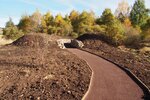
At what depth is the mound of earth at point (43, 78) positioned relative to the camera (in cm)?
1844

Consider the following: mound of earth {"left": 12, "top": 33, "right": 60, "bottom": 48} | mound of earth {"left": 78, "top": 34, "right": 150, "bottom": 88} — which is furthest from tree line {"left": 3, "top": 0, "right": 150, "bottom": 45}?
mound of earth {"left": 12, "top": 33, "right": 60, "bottom": 48}

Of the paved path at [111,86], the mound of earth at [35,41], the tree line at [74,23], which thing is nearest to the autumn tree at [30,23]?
the tree line at [74,23]

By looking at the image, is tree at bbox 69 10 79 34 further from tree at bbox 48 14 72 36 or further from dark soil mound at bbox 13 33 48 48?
dark soil mound at bbox 13 33 48 48

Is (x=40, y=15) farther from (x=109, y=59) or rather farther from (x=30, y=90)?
(x=30, y=90)

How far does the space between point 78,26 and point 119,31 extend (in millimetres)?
23562

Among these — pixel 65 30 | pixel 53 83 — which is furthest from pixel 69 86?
pixel 65 30

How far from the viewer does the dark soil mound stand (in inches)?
1745

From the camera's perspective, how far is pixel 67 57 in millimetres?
32719

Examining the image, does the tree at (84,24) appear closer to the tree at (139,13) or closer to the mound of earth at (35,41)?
the tree at (139,13)

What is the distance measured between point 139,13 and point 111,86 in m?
56.9

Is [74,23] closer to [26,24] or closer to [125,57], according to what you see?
Answer: [26,24]

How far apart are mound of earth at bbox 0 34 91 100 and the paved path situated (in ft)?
2.12

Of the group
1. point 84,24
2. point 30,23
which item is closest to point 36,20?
point 30,23

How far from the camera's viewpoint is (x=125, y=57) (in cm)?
3488
